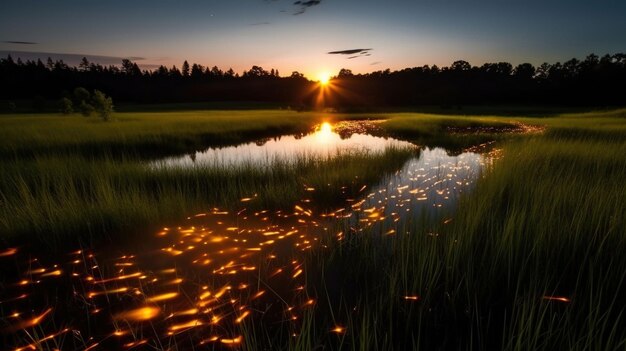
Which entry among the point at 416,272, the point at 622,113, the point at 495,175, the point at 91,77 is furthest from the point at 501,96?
the point at 91,77

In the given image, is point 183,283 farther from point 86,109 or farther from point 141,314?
point 86,109

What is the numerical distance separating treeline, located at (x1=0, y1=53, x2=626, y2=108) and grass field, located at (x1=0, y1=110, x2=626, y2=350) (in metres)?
62.5

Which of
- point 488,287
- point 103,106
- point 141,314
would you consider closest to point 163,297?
point 141,314

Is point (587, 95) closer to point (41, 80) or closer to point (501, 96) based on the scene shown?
point (501, 96)

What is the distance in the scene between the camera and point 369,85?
317 ft

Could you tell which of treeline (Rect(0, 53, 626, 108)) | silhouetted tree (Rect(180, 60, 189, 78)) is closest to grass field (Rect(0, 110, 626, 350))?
treeline (Rect(0, 53, 626, 108))

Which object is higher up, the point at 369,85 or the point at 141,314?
the point at 369,85

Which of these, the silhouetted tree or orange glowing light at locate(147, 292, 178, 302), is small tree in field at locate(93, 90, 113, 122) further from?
the silhouetted tree

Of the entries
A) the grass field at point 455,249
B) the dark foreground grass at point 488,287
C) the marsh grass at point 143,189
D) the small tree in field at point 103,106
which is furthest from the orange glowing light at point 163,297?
the small tree in field at point 103,106

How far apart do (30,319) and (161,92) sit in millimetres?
101970

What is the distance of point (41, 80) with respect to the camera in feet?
252

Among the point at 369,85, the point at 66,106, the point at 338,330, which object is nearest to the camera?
the point at 338,330

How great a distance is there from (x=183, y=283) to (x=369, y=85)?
9955cm

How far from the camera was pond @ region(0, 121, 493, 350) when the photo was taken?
2.91m
